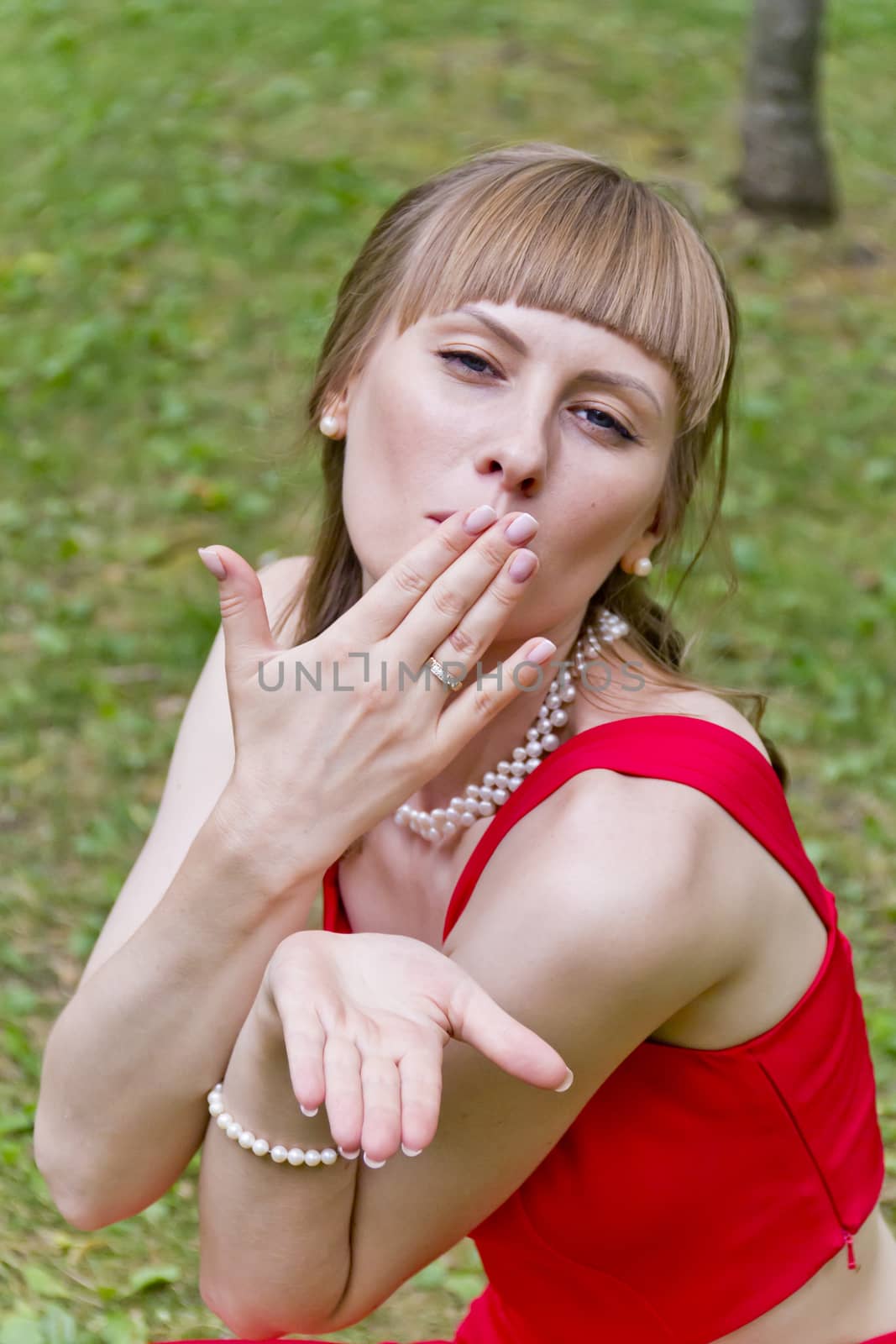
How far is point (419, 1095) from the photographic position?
4.84ft

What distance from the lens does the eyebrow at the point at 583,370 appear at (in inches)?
83.9

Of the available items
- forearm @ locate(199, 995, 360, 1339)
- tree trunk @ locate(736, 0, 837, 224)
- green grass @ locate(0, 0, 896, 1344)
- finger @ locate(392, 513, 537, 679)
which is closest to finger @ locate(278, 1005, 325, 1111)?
forearm @ locate(199, 995, 360, 1339)

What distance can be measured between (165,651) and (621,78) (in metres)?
5.05

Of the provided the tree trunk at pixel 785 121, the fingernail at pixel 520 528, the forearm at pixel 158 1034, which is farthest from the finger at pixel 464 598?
the tree trunk at pixel 785 121

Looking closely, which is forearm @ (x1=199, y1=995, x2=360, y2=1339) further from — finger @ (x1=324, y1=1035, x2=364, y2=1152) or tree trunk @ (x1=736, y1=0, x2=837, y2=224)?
tree trunk @ (x1=736, y1=0, x2=837, y2=224)

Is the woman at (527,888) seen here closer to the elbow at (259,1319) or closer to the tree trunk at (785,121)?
the elbow at (259,1319)

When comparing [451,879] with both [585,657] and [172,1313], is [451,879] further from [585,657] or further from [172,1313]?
[172,1313]

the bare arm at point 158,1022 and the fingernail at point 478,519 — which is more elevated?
the fingernail at point 478,519

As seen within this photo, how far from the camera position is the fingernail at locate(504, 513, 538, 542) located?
6.45 feet

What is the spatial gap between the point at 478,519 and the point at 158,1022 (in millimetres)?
834

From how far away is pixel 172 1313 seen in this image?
126 inches

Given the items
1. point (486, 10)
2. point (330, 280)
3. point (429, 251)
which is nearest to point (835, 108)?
point (486, 10)

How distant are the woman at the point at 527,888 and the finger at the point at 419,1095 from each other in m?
0.23

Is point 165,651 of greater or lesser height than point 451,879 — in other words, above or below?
below
